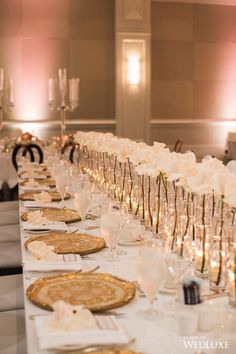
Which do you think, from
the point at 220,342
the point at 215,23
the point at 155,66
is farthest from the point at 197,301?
the point at 215,23

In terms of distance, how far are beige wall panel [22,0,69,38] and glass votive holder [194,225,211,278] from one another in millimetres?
8818

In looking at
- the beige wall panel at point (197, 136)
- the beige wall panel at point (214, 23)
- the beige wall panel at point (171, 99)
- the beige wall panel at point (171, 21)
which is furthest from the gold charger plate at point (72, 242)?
the beige wall panel at point (214, 23)

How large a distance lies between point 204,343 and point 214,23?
10.2 m

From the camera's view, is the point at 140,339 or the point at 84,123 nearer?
the point at 140,339

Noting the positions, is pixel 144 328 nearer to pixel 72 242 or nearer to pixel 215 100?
pixel 72 242

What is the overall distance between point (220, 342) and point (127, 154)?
193 centimetres

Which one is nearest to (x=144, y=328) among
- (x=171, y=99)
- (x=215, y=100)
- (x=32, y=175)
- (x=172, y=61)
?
(x=32, y=175)

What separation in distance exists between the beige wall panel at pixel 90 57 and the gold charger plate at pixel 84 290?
8753 mm

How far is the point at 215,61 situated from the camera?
428 inches

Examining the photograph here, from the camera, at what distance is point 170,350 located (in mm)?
1327

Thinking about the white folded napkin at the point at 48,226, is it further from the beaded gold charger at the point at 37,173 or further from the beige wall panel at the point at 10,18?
the beige wall panel at the point at 10,18

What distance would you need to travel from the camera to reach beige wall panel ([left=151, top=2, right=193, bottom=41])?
1045cm

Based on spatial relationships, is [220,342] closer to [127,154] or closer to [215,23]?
[127,154]

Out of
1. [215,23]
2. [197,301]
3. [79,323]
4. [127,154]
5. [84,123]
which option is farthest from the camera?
[215,23]
